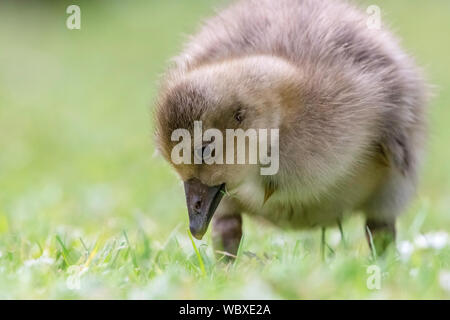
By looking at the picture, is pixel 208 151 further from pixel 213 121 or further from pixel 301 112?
pixel 301 112

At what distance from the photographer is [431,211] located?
533 cm

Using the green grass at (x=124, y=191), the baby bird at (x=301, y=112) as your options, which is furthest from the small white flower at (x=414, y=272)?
the baby bird at (x=301, y=112)

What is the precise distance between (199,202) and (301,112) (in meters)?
0.54

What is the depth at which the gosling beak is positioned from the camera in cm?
314

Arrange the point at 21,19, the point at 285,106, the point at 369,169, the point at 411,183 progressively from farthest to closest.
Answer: the point at 21,19
the point at 411,183
the point at 369,169
the point at 285,106

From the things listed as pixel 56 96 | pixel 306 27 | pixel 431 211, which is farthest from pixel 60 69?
pixel 306 27

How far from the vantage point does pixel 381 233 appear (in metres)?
4.00

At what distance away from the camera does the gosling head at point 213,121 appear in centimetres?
303

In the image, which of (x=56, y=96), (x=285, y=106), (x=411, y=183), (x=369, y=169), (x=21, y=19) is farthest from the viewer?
(x=21, y=19)

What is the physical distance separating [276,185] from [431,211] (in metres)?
2.27

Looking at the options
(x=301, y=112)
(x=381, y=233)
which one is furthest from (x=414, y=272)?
(x=381, y=233)

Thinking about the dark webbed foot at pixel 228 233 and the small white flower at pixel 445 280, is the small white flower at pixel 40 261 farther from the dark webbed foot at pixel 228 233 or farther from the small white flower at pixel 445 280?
the small white flower at pixel 445 280
